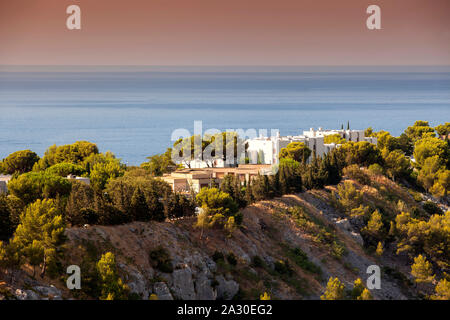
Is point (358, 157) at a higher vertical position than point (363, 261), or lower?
higher

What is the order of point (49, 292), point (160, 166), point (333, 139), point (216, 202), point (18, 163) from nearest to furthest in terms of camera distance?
point (49, 292) < point (216, 202) < point (18, 163) < point (160, 166) < point (333, 139)

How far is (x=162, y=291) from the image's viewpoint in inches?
1481

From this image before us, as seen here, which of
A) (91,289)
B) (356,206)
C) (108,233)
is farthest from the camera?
(356,206)

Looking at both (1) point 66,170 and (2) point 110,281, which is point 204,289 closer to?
(2) point 110,281

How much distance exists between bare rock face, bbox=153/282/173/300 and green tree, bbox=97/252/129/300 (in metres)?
2.65

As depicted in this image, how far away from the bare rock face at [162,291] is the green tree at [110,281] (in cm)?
265

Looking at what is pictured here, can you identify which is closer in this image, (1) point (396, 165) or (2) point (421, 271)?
(2) point (421, 271)

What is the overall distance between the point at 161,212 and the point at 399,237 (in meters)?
22.7

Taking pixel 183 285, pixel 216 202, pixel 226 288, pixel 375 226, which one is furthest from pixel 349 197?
pixel 183 285

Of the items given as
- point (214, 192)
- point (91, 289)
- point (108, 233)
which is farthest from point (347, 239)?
point (91, 289)

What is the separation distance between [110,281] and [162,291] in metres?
4.10

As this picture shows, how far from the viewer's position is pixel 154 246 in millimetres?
40969

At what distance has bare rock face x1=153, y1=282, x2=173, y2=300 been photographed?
37250 millimetres

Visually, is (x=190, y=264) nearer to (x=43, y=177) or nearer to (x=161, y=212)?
(x=161, y=212)
